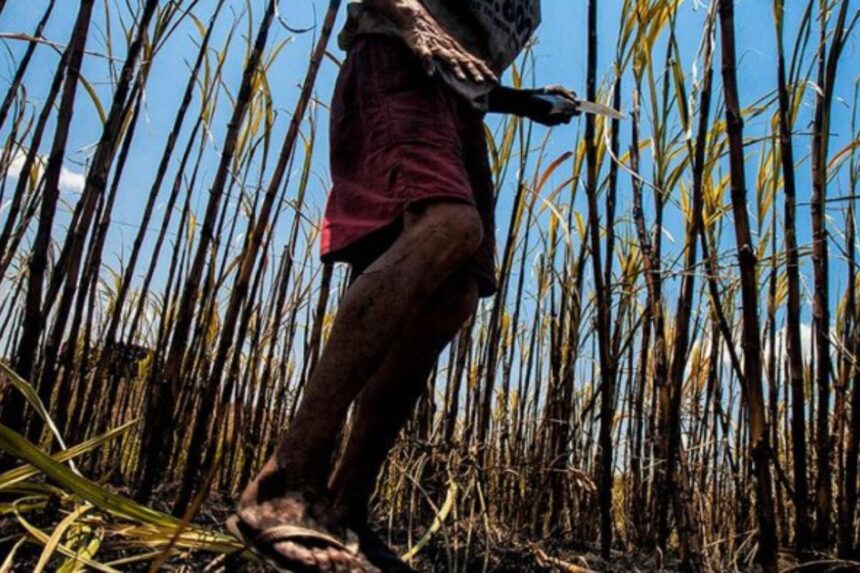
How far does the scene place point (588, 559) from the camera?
55.3 inches

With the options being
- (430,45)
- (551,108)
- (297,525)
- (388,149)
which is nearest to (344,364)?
(297,525)

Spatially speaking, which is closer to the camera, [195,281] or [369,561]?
[369,561]

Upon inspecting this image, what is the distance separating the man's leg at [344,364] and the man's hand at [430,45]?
0.61 feet

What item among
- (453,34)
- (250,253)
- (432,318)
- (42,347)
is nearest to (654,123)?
(453,34)

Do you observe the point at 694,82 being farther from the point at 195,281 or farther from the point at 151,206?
the point at 151,206

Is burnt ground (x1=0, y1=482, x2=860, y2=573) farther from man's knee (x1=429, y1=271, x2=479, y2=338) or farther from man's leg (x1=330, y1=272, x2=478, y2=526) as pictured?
man's knee (x1=429, y1=271, x2=479, y2=338)

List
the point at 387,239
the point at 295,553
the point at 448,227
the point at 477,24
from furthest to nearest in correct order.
→ the point at 477,24 → the point at 387,239 → the point at 448,227 → the point at 295,553

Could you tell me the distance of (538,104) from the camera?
113cm

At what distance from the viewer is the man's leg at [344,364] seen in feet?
2.81

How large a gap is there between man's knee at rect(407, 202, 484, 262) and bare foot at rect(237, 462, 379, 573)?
0.33m

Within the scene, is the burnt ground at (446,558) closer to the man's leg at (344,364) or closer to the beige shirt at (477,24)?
the man's leg at (344,364)

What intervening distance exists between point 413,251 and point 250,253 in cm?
51

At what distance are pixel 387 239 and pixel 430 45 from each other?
263mm

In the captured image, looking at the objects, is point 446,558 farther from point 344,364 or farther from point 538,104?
point 538,104
